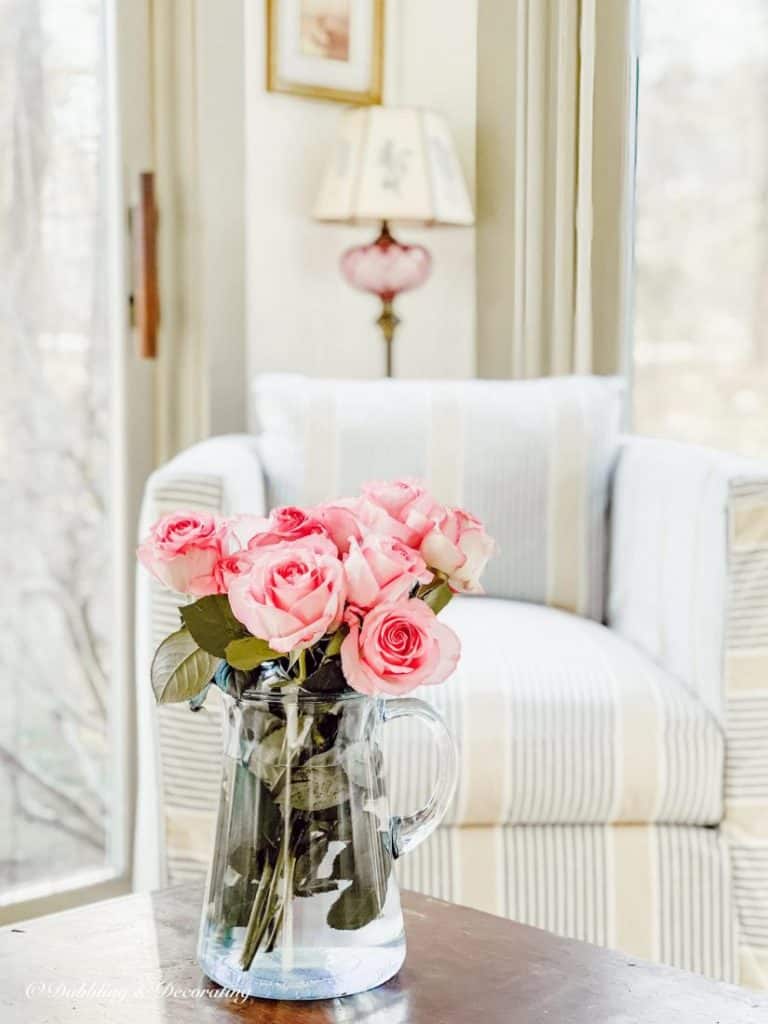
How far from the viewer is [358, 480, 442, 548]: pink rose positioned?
2.79 feet

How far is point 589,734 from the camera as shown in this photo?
5.48ft

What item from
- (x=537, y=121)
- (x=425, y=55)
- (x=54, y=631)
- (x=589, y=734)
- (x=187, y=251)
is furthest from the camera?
(x=425, y=55)

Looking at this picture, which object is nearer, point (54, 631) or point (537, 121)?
point (54, 631)

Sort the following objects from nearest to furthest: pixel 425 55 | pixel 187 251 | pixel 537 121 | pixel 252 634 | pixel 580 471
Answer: pixel 252 634, pixel 580 471, pixel 187 251, pixel 537 121, pixel 425 55

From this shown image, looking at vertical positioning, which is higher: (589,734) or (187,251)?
(187,251)

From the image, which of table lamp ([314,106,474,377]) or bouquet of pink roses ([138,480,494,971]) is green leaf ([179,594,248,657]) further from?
table lamp ([314,106,474,377])

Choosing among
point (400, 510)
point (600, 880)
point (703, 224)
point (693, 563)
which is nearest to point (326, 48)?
point (703, 224)

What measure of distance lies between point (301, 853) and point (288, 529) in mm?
192

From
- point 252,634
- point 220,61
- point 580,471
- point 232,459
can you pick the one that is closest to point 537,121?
point 220,61

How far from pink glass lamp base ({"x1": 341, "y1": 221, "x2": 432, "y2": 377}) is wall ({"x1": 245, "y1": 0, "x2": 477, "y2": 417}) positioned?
129 millimetres

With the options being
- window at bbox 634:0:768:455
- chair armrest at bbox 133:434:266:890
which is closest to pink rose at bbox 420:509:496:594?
chair armrest at bbox 133:434:266:890

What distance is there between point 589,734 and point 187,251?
1.21m

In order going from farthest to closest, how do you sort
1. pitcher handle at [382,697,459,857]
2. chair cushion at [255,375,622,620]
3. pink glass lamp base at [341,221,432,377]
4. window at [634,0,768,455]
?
pink glass lamp base at [341,221,432,377] → window at [634,0,768,455] → chair cushion at [255,375,622,620] → pitcher handle at [382,697,459,857]

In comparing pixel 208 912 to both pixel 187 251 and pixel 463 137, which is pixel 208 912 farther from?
pixel 463 137
